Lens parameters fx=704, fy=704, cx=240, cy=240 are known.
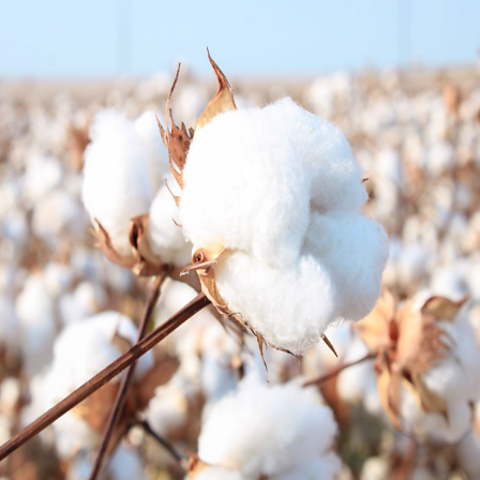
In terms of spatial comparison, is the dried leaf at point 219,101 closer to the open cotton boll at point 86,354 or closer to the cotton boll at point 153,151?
the cotton boll at point 153,151

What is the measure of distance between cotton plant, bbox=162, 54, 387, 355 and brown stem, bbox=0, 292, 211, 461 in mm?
30

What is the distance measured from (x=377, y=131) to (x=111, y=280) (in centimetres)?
406

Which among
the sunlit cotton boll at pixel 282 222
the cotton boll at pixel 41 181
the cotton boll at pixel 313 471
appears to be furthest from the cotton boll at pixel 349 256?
the cotton boll at pixel 41 181

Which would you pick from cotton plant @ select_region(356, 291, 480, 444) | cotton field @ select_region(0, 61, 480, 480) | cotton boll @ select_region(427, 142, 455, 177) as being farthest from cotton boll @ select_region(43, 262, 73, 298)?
cotton boll @ select_region(427, 142, 455, 177)

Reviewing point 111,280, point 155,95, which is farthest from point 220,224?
point 155,95

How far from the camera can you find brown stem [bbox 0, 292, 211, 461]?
24.9 inches

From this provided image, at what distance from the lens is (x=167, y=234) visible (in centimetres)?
95

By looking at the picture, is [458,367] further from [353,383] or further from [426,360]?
[353,383]

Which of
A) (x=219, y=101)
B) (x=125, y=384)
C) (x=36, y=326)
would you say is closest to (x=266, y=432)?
(x=125, y=384)

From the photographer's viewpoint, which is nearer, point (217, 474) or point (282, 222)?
point (282, 222)

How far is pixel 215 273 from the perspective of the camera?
66 cm

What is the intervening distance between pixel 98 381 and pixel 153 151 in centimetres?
47

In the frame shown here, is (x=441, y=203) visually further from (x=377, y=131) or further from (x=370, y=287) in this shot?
(x=370, y=287)

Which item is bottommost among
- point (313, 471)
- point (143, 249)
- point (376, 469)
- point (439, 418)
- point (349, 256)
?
point (376, 469)
